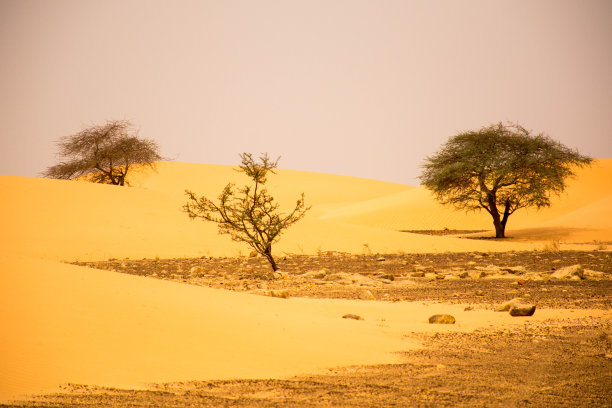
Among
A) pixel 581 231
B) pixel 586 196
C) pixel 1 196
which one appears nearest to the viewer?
pixel 1 196

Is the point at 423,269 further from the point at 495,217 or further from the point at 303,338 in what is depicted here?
the point at 495,217

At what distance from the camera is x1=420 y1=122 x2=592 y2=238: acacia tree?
33.0 m

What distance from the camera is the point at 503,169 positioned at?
32438 millimetres

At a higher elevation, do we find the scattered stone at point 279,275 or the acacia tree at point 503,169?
the acacia tree at point 503,169

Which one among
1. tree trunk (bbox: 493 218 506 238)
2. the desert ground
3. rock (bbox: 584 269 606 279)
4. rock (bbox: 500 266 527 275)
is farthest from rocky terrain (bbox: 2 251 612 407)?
tree trunk (bbox: 493 218 506 238)

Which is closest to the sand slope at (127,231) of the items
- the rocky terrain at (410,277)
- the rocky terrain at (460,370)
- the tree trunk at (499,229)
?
the rocky terrain at (410,277)

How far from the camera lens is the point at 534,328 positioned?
26.1ft

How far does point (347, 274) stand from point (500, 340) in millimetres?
7649

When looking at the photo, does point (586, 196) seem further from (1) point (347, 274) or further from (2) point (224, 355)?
(2) point (224, 355)

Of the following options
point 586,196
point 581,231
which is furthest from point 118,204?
point 586,196

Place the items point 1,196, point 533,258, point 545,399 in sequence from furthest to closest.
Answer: point 1,196, point 533,258, point 545,399

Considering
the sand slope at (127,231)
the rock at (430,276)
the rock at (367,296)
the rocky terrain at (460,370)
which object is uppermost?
the sand slope at (127,231)

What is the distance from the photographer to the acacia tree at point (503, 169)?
3300 centimetres

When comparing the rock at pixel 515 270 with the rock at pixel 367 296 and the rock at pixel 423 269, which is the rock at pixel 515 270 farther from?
the rock at pixel 367 296
